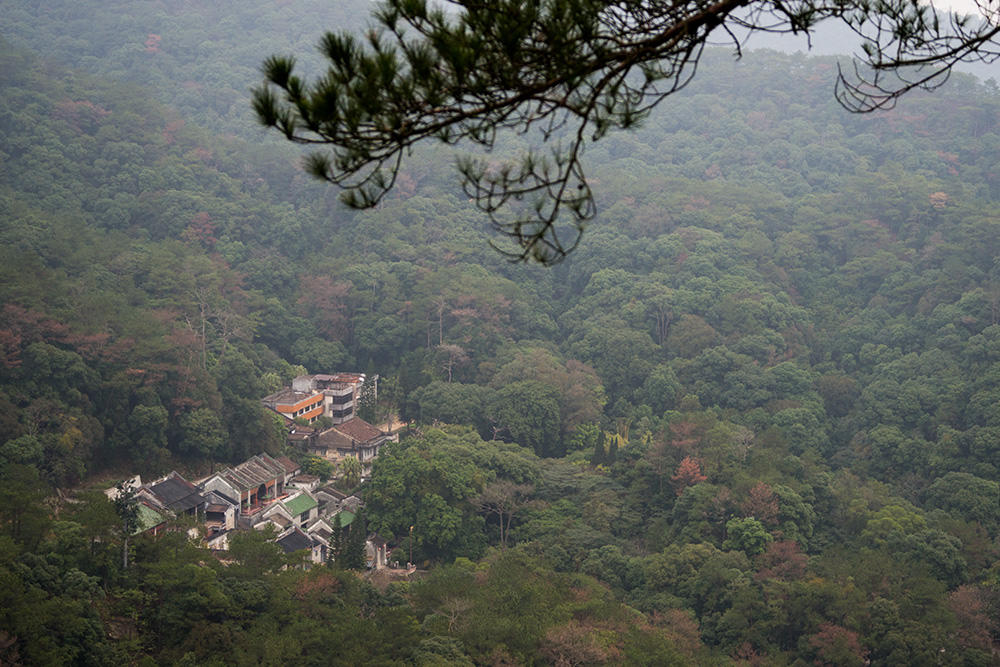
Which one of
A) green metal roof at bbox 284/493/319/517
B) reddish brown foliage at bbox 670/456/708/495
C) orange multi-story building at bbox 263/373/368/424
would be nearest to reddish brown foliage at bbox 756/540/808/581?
reddish brown foliage at bbox 670/456/708/495

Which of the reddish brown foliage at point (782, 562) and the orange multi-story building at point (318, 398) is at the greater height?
the orange multi-story building at point (318, 398)

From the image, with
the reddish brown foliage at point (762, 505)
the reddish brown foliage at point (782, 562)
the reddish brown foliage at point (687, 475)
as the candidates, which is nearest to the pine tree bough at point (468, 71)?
the reddish brown foliage at point (782, 562)

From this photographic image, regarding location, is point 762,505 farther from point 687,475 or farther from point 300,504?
point 300,504

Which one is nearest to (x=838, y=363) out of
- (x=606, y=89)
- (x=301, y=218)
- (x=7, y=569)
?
(x=301, y=218)

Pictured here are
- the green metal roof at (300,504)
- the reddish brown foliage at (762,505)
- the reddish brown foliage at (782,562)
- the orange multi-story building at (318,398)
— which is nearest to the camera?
the reddish brown foliage at (782,562)

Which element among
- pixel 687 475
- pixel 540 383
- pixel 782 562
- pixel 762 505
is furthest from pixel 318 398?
pixel 782 562

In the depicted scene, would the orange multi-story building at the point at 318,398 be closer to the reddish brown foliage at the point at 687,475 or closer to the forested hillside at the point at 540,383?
the forested hillside at the point at 540,383

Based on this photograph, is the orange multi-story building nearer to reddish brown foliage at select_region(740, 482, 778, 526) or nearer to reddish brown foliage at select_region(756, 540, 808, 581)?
reddish brown foliage at select_region(740, 482, 778, 526)
